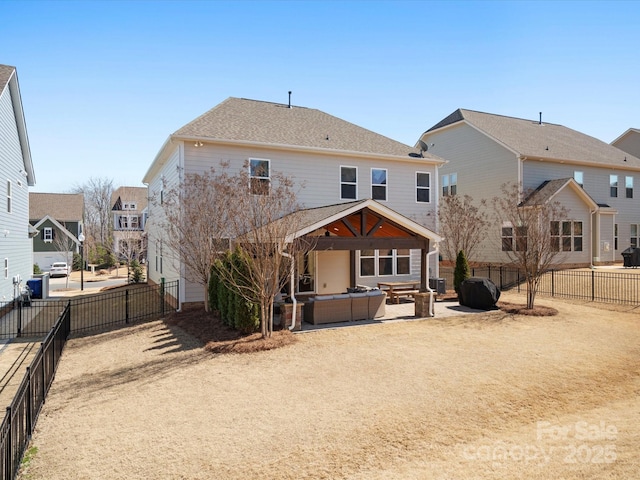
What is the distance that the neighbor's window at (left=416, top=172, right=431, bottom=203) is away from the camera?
19.8 m

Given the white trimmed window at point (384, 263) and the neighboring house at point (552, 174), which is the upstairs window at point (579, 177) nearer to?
the neighboring house at point (552, 174)

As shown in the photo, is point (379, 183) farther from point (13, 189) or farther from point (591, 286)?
point (13, 189)

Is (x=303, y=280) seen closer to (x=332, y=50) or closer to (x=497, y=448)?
(x=332, y=50)

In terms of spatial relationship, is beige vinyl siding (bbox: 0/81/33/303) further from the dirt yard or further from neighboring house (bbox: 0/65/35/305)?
the dirt yard

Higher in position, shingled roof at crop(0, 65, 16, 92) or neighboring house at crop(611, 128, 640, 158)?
neighboring house at crop(611, 128, 640, 158)

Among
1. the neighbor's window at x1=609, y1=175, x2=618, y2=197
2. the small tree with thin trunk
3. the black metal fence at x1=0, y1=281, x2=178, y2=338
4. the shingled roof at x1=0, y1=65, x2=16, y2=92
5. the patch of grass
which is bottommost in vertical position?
the patch of grass

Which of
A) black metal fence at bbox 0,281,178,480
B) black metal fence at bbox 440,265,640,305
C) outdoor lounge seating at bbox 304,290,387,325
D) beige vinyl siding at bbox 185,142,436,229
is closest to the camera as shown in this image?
black metal fence at bbox 0,281,178,480

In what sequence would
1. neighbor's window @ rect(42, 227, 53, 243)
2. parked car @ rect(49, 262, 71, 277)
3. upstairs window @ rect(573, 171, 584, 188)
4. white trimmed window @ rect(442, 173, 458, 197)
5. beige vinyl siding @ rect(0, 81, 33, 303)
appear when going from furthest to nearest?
neighbor's window @ rect(42, 227, 53, 243) → parked car @ rect(49, 262, 71, 277) → white trimmed window @ rect(442, 173, 458, 197) → upstairs window @ rect(573, 171, 584, 188) → beige vinyl siding @ rect(0, 81, 33, 303)

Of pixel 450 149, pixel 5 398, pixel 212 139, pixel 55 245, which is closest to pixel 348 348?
pixel 5 398

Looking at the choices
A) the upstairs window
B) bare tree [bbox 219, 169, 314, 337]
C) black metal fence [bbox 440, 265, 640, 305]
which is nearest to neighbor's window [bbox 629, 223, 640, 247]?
the upstairs window

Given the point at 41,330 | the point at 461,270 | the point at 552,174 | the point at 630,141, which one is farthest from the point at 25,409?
the point at 630,141

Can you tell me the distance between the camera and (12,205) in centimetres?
1719

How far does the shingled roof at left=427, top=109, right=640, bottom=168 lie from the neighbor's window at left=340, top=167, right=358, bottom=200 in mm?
12615

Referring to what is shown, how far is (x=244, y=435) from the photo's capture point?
18.8 ft
